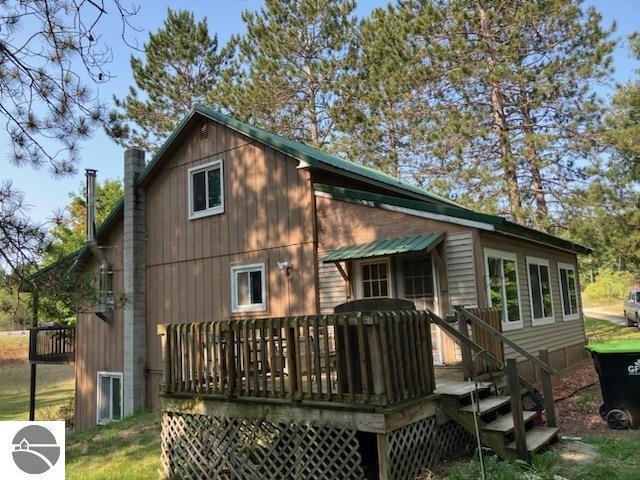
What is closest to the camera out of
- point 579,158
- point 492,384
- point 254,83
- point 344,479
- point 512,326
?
point 344,479

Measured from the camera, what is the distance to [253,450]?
5949 mm

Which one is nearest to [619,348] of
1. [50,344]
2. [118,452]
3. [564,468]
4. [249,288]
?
[564,468]

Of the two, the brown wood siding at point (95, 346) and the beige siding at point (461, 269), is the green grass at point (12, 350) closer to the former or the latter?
the brown wood siding at point (95, 346)

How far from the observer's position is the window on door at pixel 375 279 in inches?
391

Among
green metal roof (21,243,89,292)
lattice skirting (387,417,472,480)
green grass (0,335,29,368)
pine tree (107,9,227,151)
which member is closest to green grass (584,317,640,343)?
lattice skirting (387,417,472,480)

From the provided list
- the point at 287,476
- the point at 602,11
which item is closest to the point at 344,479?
the point at 287,476

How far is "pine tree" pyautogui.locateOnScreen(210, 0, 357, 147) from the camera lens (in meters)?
24.8

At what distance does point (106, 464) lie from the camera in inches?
317

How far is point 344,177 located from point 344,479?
745 cm

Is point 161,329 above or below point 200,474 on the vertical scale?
above

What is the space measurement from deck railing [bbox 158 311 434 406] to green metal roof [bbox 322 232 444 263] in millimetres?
2972

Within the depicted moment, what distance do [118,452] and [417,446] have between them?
5595 mm

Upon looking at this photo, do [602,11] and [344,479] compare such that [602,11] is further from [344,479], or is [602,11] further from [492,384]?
[344,479]

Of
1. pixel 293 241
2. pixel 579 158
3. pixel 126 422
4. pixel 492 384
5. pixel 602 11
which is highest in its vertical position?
pixel 602 11
